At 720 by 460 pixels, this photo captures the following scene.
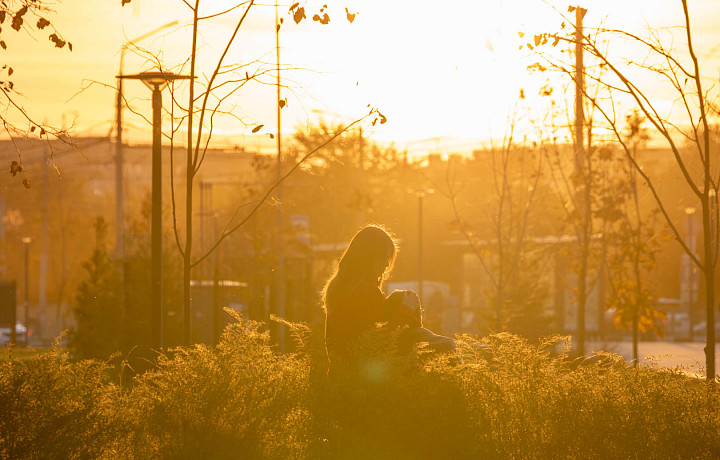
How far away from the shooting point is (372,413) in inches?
249

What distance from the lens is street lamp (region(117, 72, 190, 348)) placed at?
11.2 m

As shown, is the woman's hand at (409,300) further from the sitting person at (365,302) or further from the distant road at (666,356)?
the distant road at (666,356)

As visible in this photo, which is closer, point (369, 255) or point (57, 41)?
point (369, 255)

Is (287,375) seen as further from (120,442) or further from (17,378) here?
(17,378)

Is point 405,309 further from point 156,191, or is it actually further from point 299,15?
point 156,191

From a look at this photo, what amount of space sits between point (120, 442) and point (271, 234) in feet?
79.4

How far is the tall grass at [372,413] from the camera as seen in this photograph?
624 centimetres

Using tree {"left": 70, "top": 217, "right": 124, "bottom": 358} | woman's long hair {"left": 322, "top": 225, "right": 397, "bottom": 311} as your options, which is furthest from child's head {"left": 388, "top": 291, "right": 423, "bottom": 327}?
tree {"left": 70, "top": 217, "right": 124, "bottom": 358}

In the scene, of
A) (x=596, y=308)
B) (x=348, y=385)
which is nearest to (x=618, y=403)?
(x=348, y=385)

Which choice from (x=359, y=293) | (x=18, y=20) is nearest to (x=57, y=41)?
(x=18, y=20)

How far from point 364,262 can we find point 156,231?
5.99m

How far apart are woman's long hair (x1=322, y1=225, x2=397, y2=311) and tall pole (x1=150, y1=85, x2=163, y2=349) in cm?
501

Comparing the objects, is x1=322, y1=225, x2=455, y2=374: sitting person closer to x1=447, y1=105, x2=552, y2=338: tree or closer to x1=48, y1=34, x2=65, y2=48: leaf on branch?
x1=48, y1=34, x2=65, y2=48: leaf on branch

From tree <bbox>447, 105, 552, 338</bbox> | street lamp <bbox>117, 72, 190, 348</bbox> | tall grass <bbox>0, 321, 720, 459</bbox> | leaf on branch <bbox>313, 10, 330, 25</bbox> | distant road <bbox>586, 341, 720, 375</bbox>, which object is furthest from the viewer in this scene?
tree <bbox>447, 105, 552, 338</bbox>
